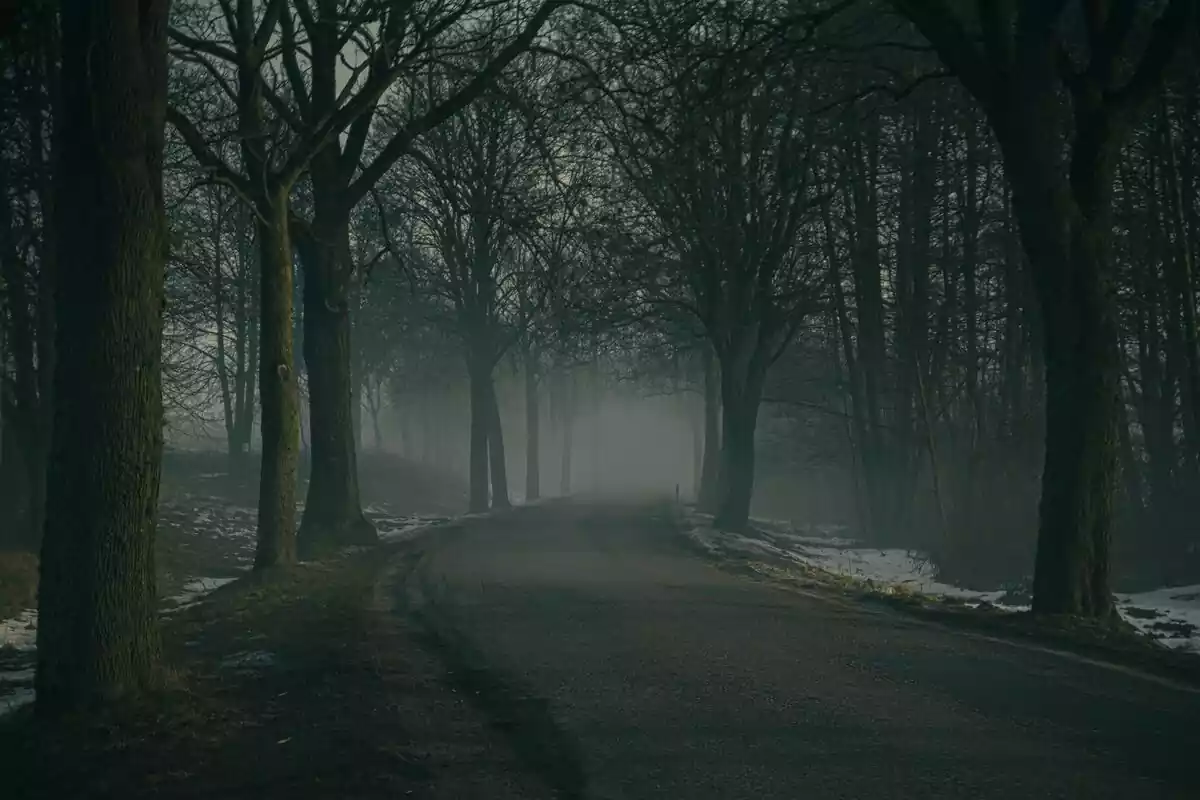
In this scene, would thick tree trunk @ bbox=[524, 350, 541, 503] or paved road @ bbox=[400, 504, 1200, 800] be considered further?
thick tree trunk @ bbox=[524, 350, 541, 503]

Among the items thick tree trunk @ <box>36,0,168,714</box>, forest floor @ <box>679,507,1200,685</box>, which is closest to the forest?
thick tree trunk @ <box>36,0,168,714</box>

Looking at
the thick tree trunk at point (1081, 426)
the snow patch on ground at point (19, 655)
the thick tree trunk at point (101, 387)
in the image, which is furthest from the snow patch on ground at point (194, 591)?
the thick tree trunk at point (1081, 426)

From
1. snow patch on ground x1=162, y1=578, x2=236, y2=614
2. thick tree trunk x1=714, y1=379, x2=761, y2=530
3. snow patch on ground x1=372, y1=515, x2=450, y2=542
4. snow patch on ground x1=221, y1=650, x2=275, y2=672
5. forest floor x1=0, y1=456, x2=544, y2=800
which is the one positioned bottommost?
snow patch on ground x1=162, y1=578, x2=236, y2=614

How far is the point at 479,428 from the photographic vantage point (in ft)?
121

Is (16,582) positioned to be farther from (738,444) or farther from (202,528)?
(738,444)

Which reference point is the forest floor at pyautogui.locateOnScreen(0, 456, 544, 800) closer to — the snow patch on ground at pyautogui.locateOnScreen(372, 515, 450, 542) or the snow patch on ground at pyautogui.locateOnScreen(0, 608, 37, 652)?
the snow patch on ground at pyautogui.locateOnScreen(0, 608, 37, 652)

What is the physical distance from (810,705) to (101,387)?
4.68 m

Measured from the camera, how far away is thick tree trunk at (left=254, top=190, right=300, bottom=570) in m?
14.6

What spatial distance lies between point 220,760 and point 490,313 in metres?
31.1

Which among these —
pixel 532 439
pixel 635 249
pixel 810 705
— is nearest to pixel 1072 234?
pixel 810 705

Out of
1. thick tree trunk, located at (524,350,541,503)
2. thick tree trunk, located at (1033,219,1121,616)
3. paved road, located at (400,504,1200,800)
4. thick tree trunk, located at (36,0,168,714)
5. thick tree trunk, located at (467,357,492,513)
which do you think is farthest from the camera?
thick tree trunk, located at (524,350,541,503)

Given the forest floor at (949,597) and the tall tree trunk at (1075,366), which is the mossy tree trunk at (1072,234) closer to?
the tall tree trunk at (1075,366)

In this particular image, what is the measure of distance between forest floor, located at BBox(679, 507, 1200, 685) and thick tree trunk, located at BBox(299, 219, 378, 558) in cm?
596

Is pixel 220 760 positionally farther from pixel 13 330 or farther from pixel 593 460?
pixel 593 460
